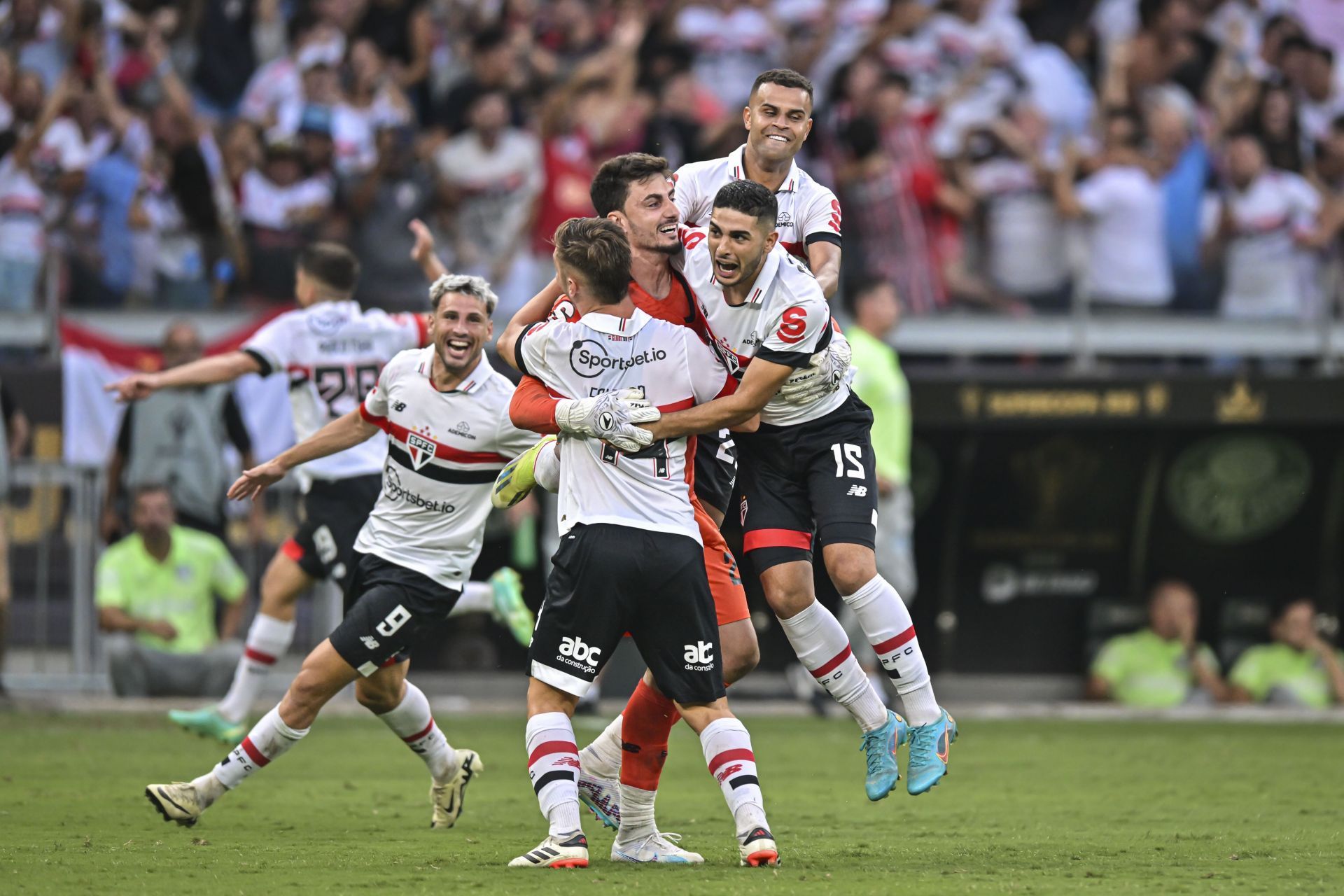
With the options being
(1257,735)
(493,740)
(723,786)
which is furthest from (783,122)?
(1257,735)

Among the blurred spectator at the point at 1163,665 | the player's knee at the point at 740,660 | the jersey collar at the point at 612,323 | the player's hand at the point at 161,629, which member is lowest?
Answer: the blurred spectator at the point at 1163,665

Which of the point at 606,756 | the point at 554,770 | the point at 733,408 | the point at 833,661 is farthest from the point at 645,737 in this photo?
the point at 733,408

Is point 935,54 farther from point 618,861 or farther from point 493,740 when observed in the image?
point 618,861

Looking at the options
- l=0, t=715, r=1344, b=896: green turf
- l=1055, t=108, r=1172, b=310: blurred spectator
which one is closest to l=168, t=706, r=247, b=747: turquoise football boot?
l=0, t=715, r=1344, b=896: green turf

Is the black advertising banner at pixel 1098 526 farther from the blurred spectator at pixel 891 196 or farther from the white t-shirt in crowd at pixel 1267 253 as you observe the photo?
the blurred spectator at pixel 891 196

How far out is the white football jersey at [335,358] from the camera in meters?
9.34

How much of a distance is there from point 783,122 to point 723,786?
8.38ft

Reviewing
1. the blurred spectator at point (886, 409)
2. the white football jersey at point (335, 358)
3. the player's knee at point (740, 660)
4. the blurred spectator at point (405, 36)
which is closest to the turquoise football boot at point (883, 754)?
the player's knee at point (740, 660)

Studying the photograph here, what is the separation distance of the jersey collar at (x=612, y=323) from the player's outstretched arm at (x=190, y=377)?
2.89 m

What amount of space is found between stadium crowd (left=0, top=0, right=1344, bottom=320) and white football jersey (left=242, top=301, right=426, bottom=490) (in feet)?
14.2

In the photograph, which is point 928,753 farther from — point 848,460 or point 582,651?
point 582,651

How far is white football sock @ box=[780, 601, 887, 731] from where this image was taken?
7121 mm

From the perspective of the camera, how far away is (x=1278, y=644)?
14.8m

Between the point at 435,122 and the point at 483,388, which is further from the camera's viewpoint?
the point at 435,122
